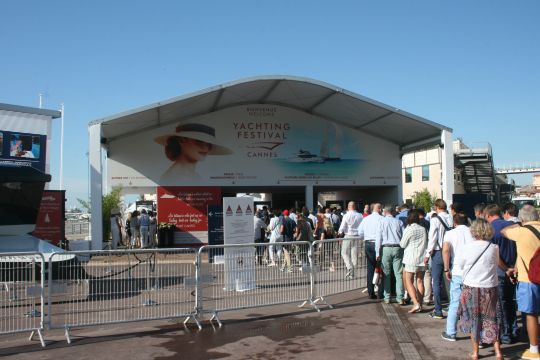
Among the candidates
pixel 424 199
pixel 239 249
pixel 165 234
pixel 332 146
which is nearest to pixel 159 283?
pixel 239 249

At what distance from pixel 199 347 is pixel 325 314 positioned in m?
2.54

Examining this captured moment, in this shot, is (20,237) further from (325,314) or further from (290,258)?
(325,314)

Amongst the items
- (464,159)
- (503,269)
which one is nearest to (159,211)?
(503,269)

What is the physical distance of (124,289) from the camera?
7.32 metres

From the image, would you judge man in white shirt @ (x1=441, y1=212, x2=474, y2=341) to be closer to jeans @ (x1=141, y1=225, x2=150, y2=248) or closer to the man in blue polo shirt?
the man in blue polo shirt

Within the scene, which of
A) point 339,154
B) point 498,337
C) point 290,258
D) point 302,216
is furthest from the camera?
point 339,154

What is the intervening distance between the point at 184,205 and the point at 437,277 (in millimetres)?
15409

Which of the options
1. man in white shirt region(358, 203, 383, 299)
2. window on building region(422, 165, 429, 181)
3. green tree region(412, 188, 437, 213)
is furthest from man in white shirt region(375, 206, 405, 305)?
window on building region(422, 165, 429, 181)

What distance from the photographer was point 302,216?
13344 mm

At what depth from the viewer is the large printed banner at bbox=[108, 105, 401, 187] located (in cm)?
2161

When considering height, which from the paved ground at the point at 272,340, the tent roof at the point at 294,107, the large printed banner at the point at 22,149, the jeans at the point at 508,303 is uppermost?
the tent roof at the point at 294,107

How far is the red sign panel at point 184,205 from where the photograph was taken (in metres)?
21.6

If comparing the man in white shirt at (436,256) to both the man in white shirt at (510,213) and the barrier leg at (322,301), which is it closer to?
the man in white shirt at (510,213)

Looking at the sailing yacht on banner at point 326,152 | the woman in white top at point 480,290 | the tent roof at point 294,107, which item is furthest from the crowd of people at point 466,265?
the sailing yacht on banner at point 326,152
